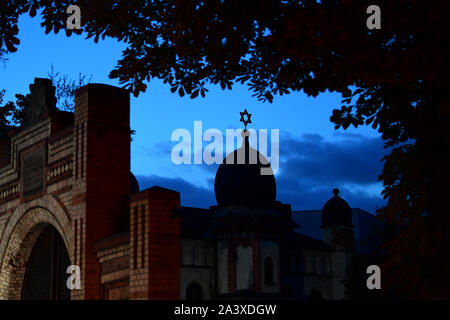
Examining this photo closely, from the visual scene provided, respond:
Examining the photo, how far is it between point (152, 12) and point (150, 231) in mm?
3192

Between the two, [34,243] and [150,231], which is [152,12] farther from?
[34,243]

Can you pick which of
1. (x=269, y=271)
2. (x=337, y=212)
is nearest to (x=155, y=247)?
(x=269, y=271)

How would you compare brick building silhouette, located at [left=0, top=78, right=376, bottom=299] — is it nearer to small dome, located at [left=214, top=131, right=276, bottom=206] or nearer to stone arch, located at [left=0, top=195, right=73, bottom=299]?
stone arch, located at [left=0, top=195, right=73, bottom=299]

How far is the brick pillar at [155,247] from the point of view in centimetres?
1019

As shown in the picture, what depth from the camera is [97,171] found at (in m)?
12.0

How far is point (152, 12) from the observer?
10.4 metres

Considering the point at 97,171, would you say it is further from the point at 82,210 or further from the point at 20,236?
the point at 20,236

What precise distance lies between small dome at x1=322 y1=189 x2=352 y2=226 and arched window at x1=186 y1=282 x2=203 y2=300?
1102 centimetres

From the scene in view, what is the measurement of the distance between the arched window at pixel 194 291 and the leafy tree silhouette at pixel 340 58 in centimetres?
3259

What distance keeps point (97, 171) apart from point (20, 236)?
11.6ft

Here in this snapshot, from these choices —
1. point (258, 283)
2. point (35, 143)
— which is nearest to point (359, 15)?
point (35, 143)
